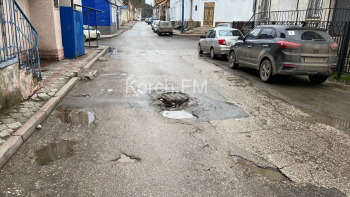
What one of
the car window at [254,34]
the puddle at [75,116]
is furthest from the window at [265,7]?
the puddle at [75,116]

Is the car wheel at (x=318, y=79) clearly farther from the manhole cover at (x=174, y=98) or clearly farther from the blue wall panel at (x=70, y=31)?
the blue wall panel at (x=70, y=31)

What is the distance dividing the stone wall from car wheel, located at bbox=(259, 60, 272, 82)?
21.7 ft

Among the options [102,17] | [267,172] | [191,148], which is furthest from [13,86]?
[102,17]

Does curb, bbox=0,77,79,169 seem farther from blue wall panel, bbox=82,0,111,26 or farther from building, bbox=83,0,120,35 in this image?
blue wall panel, bbox=82,0,111,26

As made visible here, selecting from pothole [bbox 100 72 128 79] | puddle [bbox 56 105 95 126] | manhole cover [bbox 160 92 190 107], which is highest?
pothole [bbox 100 72 128 79]

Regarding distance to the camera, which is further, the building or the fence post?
the building

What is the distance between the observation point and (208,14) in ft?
112

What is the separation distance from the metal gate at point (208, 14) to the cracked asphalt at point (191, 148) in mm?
28762

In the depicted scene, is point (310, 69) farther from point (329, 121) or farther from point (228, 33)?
point (228, 33)

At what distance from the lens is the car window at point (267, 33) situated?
834 cm

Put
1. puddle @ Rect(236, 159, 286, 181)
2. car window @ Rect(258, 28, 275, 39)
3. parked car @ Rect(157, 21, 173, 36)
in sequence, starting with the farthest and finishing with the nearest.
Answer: parked car @ Rect(157, 21, 173, 36) < car window @ Rect(258, 28, 275, 39) < puddle @ Rect(236, 159, 286, 181)

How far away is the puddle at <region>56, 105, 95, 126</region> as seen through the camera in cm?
514

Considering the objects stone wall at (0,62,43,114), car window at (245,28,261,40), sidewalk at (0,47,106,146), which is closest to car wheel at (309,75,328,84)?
car window at (245,28,261,40)

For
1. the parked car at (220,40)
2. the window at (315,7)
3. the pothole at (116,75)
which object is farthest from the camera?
the window at (315,7)
